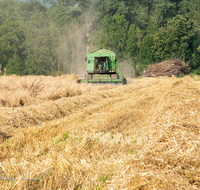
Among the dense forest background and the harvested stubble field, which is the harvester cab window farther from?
the dense forest background

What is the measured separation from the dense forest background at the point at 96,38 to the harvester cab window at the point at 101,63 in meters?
17.9

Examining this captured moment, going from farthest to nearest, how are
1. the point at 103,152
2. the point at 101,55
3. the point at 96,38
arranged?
the point at 96,38 → the point at 101,55 → the point at 103,152

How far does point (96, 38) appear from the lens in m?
39.0

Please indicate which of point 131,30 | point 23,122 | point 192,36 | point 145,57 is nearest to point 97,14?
point 131,30

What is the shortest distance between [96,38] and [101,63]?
84.7ft

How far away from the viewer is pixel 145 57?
33375 millimetres

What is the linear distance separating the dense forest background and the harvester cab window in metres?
17.9

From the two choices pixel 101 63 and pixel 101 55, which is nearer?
pixel 101 55

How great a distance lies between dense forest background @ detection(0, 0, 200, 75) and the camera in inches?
1264

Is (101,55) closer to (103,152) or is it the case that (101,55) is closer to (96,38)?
(103,152)

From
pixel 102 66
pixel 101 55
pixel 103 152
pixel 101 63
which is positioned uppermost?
pixel 101 55

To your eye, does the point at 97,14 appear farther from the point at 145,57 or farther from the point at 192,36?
the point at 192,36

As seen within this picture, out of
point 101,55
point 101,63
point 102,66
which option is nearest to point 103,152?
point 101,55

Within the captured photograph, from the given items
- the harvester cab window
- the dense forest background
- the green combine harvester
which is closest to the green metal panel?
the green combine harvester
